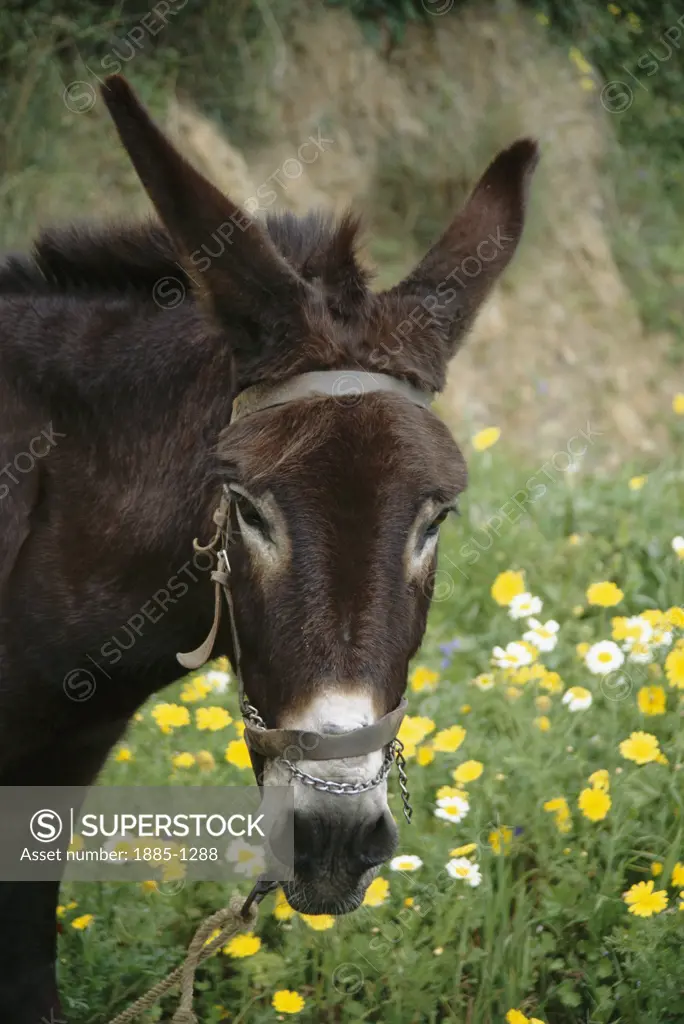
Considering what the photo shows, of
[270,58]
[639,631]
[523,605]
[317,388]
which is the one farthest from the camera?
[270,58]

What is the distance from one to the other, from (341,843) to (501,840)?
1215mm

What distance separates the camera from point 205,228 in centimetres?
222

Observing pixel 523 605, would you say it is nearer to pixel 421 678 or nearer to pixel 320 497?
pixel 421 678

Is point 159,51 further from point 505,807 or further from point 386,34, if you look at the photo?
point 505,807

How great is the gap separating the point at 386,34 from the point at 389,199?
1159 mm

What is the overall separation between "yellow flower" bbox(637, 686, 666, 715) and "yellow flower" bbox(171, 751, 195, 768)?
1.41m

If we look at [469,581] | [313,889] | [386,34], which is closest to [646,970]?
[313,889]

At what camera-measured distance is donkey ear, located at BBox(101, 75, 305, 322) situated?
214 centimetres

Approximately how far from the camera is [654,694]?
3.29m

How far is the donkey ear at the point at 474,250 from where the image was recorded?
2527mm

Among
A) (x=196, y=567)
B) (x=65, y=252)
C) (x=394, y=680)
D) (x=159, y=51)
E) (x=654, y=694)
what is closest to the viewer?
(x=394, y=680)

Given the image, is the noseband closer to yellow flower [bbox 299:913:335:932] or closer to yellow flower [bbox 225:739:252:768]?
yellow flower [bbox 299:913:335:932]

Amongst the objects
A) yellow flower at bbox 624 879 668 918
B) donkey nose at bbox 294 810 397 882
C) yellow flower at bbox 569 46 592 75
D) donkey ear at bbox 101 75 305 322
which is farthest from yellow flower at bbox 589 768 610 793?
yellow flower at bbox 569 46 592 75

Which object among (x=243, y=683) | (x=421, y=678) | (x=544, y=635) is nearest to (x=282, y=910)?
(x=421, y=678)
